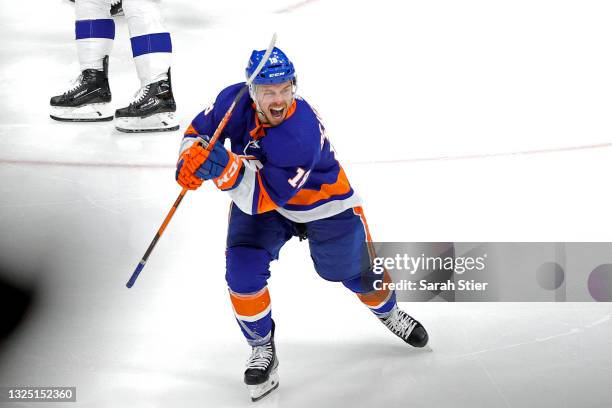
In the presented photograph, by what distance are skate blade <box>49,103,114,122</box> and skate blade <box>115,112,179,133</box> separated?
0.21 metres

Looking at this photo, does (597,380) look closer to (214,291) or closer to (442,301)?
(442,301)

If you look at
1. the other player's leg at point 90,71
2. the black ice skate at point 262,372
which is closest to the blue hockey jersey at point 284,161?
the black ice skate at point 262,372

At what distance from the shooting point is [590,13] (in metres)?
5.10

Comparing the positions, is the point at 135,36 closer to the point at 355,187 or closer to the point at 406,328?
the point at 355,187

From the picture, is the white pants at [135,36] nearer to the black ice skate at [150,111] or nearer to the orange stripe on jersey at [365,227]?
the black ice skate at [150,111]

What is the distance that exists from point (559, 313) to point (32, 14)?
3.84 m

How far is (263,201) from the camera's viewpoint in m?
2.24

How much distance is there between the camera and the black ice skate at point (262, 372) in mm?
2350

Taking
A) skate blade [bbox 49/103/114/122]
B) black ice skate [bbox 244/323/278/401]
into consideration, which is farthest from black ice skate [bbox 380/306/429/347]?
skate blade [bbox 49/103/114/122]

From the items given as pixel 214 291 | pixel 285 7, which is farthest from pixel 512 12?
pixel 214 291

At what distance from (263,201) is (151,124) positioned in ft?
6.49

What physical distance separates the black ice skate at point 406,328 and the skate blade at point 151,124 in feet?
5.89

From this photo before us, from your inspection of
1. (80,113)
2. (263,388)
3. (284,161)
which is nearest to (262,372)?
(263,388)

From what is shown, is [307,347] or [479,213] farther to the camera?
[479,213]
